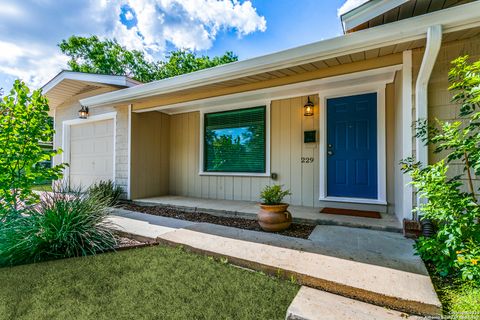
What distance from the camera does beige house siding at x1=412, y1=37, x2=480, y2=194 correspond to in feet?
8.01

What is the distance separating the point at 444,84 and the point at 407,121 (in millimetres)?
520

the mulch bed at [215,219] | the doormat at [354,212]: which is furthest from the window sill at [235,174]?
the doormat at [354,212]

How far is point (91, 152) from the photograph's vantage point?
5.98 meters

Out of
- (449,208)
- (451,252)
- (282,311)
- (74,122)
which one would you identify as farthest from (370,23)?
(74,122)

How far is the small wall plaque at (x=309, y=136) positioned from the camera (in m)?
4.09

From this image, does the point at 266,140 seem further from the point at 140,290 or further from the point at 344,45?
the point at 140,290

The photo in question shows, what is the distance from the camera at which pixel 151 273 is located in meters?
1.97

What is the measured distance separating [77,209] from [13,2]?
4274mm

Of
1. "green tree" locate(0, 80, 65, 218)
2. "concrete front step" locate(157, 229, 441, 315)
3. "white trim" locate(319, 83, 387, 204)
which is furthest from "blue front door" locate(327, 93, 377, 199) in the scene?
"green tree" locate(0, 80, 65, 218)

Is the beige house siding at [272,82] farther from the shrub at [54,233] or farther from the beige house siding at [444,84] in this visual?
the shrub at [54,233]

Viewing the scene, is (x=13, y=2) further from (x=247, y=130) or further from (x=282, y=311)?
(x=282, y=311)

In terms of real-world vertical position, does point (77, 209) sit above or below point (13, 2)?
below

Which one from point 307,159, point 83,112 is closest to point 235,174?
point 307,159

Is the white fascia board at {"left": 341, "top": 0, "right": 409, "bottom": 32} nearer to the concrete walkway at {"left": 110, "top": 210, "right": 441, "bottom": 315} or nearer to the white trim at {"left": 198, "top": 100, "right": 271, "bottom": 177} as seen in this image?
the white trim at {"left": 198, "top": 100, "right": 271, "bottom": 177}
